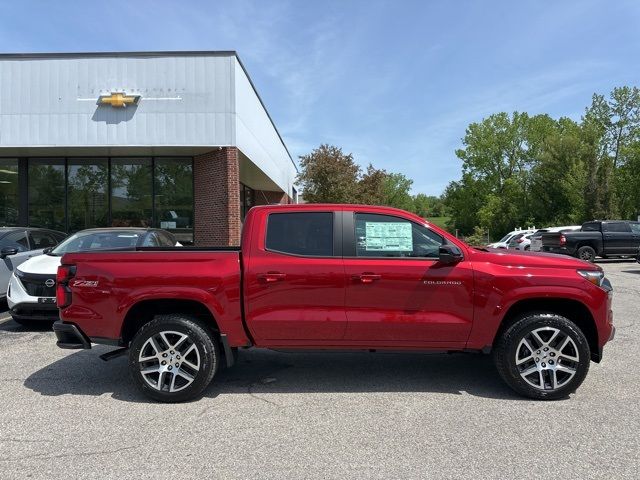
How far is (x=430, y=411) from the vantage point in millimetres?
4262

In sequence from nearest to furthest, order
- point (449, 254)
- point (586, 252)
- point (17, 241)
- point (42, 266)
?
point (449, 254)
point (42, 266)
point (17, 241)
point (586, 252)

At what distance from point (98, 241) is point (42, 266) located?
1.25 metres

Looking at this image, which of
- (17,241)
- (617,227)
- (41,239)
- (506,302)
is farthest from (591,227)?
(17,241)

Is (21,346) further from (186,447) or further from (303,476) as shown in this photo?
(303,476)

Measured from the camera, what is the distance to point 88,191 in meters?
16.9

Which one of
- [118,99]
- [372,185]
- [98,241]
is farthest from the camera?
[372,185]

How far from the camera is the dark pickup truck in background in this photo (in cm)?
1938

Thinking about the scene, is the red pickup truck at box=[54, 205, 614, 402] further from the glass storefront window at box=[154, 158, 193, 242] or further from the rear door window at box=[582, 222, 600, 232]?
the rear door window at box=[582, 222, 600, 232]

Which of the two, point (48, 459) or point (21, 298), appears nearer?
point (48, 459)

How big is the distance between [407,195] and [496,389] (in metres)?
105

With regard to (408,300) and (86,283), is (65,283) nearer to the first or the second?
(86,283)

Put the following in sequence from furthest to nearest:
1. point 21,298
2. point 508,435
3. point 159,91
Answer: point 159,91 < point 21,298 < point 508,435

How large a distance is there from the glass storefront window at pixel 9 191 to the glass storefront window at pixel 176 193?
16.0 feet

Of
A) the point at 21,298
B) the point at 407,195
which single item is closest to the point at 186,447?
the point at 21,298
